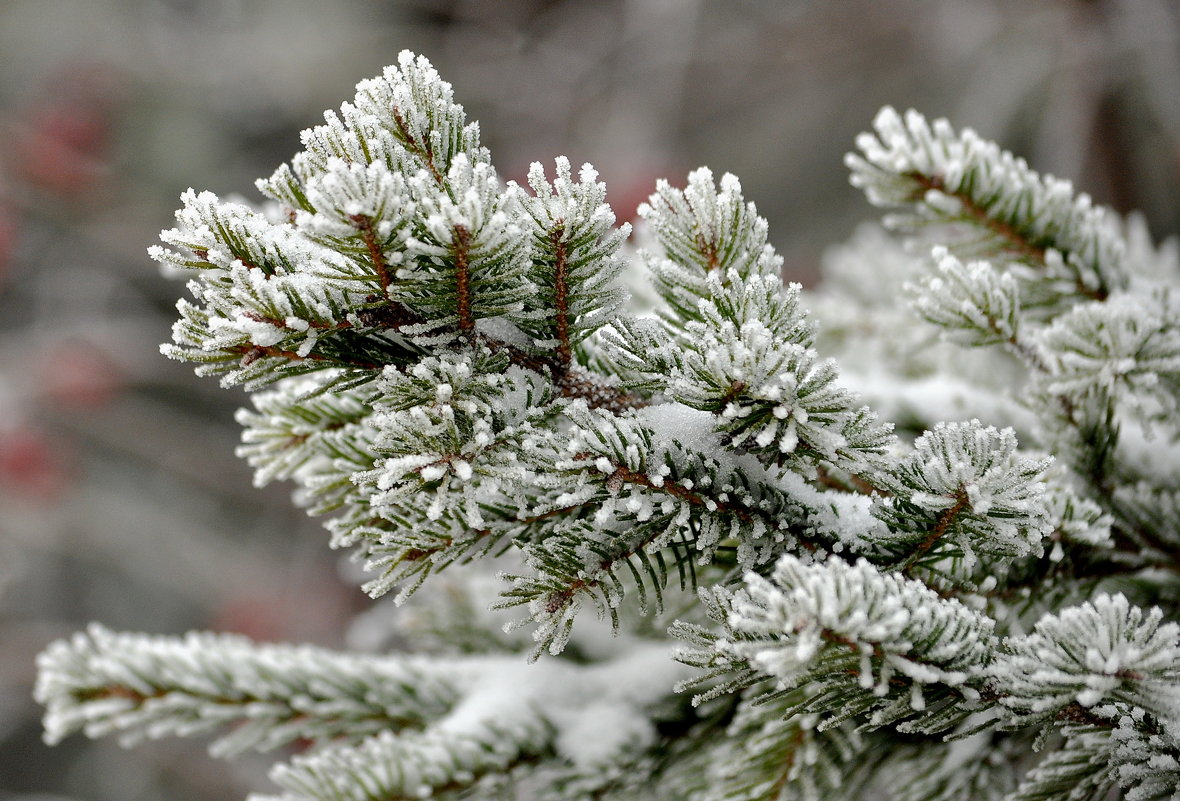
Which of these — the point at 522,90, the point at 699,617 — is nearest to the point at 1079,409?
the point at 699,617

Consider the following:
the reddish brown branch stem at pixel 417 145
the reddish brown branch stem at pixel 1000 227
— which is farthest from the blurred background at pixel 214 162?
the reddish brown branch stem at pixel 417 145

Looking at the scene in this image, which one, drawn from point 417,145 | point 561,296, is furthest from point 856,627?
point 417,145

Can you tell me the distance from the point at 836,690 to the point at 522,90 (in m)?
4.24

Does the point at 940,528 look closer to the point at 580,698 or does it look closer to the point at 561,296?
the point at 561,296

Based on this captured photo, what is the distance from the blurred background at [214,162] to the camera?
12.0 feet

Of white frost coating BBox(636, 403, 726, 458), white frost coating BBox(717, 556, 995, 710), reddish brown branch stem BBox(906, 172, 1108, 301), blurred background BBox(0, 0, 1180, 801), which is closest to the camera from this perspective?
white frost coating BBox(717, 556, 995, 710)

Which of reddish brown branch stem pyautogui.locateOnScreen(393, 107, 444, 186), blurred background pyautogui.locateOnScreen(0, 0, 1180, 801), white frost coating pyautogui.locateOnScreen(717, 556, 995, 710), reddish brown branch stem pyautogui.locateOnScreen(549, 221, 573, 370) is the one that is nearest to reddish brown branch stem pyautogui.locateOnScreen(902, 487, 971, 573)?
white frost coating pyautogui.locateOnScreen(717, 556, 995, 710)

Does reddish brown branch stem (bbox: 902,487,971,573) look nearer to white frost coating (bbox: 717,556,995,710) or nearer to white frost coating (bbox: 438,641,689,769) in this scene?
white frost coating (bbox: 717,556,995,710)

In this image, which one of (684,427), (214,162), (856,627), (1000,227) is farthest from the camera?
(214,162)

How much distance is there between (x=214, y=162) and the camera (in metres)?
4.75

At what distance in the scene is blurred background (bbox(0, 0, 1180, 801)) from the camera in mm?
3648

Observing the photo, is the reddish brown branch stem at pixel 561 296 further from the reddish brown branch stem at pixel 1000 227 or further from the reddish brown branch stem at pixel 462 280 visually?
the reddish brown branch stem at pixel 1000 227

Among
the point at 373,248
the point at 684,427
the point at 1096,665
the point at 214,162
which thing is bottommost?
the point at 1096,665

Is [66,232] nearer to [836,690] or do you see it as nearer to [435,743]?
[435,743]
